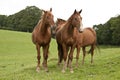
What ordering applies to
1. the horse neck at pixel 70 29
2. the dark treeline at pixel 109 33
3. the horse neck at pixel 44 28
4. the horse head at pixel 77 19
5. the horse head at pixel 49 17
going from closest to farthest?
the horse head at pixel 77 19, the horse head at pixel 49 17, the horse neck at pixel 70 29, the horse neck at pixel 44 28, the dark treeline at pixel 109 33

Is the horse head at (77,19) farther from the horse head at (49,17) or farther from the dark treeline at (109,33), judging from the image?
the dark treeline at (109,33)

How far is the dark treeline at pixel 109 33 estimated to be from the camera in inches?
2794

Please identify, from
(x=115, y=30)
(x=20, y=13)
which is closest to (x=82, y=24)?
(x=115, y=30)

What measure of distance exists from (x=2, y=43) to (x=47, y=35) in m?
32.9

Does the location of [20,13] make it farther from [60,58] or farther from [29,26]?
[60,58]

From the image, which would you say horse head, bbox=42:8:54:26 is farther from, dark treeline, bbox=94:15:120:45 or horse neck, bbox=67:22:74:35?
dark treeline, bbox=94:15:120:45

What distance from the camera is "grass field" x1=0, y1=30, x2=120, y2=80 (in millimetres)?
11555

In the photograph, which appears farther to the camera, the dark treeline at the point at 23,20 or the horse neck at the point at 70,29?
the dark treeline at the point at 23,20

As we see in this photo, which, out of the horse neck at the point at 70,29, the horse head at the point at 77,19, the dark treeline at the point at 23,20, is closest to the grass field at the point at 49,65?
the horse neck at the point at 70,29

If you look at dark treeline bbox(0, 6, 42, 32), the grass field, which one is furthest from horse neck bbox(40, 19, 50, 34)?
dark treeline bbox(0, 6, 42, 32)

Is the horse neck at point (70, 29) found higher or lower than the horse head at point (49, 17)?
lower

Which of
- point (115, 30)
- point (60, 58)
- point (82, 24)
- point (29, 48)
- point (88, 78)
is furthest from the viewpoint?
point (115, 30)

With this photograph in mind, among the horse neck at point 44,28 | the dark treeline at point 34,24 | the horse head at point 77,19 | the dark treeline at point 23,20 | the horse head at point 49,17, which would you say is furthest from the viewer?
the dark treeline at point 23,20

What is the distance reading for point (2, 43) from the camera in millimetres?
45281
